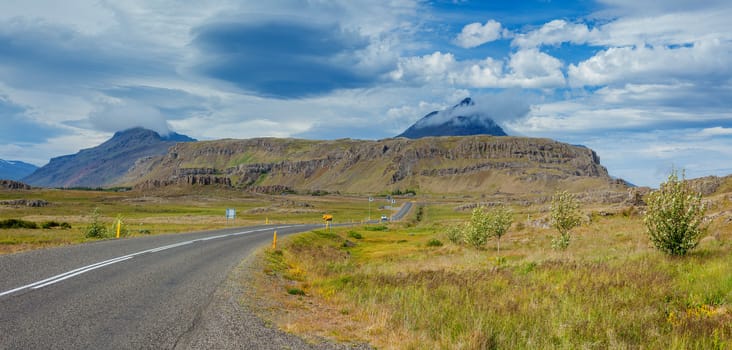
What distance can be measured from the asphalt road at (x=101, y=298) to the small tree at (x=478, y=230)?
2451 centimetres

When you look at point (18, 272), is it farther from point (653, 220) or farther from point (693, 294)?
point (653, 220)

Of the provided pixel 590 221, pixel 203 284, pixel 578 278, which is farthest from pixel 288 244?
pixel 590 221

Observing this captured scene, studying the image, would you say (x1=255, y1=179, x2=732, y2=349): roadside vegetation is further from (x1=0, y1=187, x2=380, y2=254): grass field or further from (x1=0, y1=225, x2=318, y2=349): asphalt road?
(x1=0, y1=187, x2=380, y2=254): grass field

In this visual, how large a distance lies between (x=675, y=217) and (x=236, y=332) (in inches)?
689

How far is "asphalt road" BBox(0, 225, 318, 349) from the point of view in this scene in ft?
26.8

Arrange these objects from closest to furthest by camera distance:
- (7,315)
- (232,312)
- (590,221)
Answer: (7,315) → (232,312) → (590,221)

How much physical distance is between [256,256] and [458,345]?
55.2ft

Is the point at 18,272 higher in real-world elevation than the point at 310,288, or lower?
higher

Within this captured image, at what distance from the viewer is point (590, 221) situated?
189 feet

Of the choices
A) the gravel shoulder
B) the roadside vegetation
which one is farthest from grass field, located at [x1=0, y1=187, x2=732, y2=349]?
the gravel shoulder

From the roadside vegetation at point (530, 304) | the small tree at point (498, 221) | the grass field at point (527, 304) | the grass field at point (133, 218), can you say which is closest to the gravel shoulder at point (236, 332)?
the grass field at point (527, 304)

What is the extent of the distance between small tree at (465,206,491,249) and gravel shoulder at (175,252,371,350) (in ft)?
98.1

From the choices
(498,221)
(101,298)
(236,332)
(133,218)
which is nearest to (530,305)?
(236,332)

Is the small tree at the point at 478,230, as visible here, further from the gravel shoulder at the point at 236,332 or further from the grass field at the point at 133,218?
the gravel shoulder at the point at 236,332
